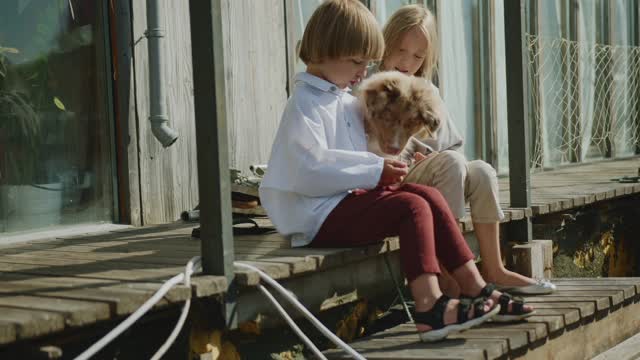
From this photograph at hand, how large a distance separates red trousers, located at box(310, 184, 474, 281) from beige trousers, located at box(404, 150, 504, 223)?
38cm

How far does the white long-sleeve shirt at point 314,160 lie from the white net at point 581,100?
18.0 feet

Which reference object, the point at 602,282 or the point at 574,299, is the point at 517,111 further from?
the point at 574,299

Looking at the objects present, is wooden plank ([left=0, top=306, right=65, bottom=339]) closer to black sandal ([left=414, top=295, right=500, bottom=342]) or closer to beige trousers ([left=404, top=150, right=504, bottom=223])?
black sandal ([left=414, top=295, right=500, bottom=342])

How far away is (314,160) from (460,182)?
657mm

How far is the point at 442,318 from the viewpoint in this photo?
3121 mm

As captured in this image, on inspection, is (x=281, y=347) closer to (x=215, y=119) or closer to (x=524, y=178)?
(x=215, y=119)

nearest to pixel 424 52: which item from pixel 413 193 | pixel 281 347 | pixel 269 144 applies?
pixel 413 193

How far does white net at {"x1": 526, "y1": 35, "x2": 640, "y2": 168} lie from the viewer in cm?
923

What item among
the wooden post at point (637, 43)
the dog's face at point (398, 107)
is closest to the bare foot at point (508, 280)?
the dog's face at point (398, 107)

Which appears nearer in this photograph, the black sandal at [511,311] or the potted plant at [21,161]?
the black sandal at [511,311]

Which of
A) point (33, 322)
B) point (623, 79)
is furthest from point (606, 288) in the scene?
point (623, 79)

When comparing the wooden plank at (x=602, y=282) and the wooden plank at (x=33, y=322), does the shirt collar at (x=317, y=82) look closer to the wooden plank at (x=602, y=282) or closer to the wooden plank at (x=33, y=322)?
the wooden plank at (x=602, y=282)

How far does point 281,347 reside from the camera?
3.53 m

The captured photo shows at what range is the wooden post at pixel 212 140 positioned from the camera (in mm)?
2965
